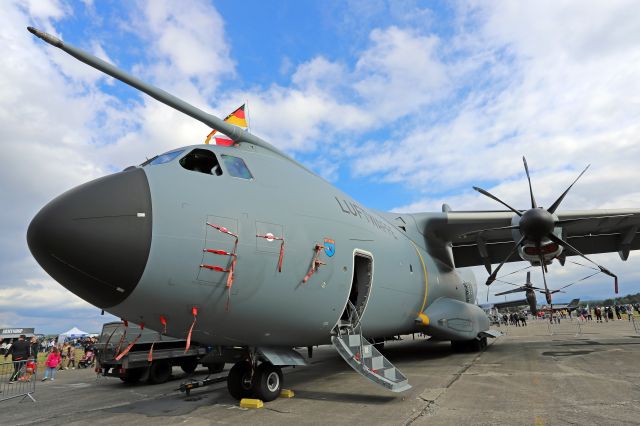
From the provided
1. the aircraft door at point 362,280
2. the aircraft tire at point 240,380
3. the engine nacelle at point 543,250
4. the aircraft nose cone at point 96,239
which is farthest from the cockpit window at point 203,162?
the engine nacelle at point 543,250

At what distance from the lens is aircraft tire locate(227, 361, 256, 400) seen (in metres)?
7.20

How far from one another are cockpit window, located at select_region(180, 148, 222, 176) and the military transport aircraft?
0.05 ft

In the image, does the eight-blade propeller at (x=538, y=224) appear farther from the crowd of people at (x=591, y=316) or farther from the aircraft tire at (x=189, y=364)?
the crowd of people at (x=591, y=316)

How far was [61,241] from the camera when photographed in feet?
15.8

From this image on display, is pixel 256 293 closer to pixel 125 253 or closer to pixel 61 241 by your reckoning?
pixel 125 253

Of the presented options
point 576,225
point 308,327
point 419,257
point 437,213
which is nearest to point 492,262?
point 576,225

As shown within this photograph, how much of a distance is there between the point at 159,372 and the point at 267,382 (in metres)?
6.37

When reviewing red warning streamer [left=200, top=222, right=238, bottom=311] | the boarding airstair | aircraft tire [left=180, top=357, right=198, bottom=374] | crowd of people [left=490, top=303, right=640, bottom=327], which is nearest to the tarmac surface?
the boarding airstair

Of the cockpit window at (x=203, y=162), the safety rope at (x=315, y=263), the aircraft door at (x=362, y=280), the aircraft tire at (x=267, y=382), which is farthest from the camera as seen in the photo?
the aircraft door at (x=362, y=280)

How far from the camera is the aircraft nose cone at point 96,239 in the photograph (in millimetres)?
4832

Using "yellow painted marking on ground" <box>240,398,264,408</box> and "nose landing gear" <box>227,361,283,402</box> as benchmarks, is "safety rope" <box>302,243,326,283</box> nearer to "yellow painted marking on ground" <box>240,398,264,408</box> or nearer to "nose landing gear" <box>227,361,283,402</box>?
"nose landing gear" <box>227,361,283,402</box>

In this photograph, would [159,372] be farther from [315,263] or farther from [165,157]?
[165,157]

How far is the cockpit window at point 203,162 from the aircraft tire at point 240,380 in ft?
11.2

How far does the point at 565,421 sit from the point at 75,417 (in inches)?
305
